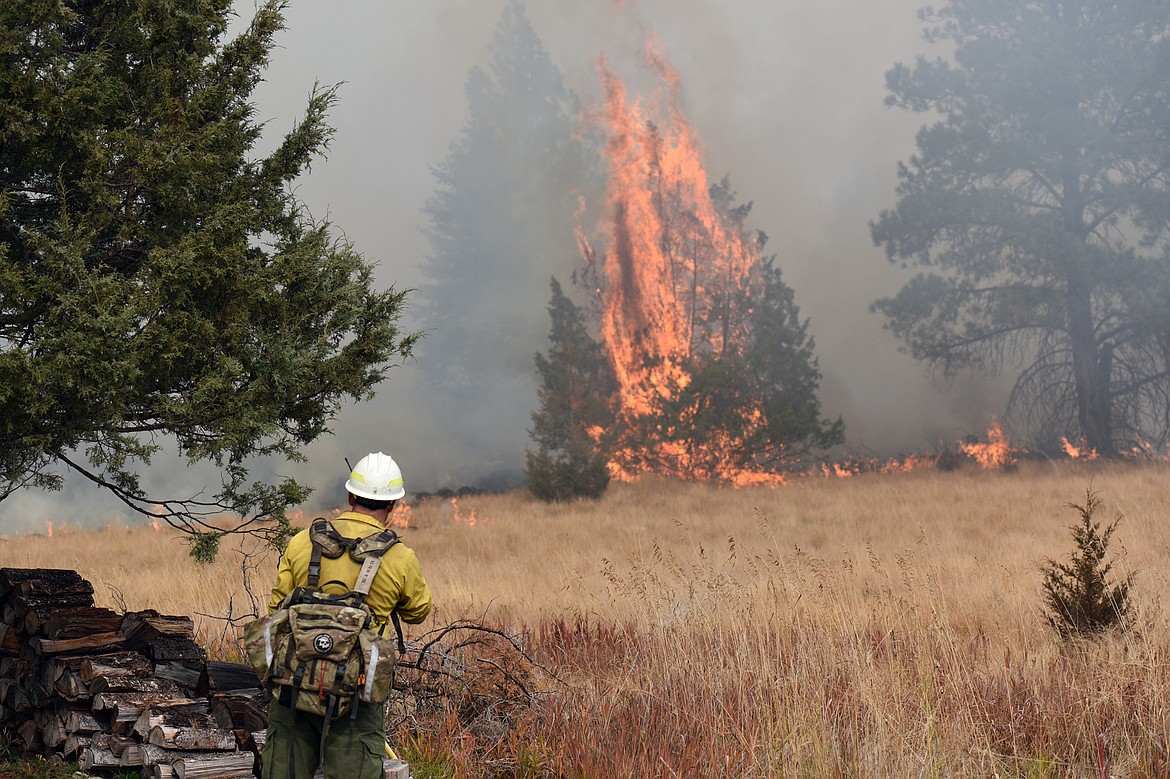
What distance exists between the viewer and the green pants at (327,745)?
147 inches

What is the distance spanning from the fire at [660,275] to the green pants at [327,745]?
72.5 ft

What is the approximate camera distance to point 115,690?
5320 mm

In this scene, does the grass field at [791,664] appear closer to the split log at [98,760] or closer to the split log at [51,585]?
the split log at [51,585]

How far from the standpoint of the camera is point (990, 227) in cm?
2822

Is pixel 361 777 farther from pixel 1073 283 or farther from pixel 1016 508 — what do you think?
pixel 1073 283

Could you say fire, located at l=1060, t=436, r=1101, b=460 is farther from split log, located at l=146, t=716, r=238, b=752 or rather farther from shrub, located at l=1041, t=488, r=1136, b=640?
split log, located at l=146, t=716, r=238, b=752

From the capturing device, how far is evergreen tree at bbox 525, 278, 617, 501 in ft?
76.4

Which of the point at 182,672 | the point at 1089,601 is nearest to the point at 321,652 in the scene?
the point at 182,672

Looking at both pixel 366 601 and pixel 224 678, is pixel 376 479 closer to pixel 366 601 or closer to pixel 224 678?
pixel 366 601

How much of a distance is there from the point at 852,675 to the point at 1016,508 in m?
12.6

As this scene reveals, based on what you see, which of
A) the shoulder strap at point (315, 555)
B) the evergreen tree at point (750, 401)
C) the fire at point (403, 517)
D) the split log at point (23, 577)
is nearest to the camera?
the shoulder strap at point (315, 555)

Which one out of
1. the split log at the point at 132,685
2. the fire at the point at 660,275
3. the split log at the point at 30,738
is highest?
the fire at the point at 660,275

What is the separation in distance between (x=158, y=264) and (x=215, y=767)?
10.2ft

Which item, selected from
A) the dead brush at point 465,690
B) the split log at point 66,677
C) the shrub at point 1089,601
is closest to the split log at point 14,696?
the split log at point 66,677
